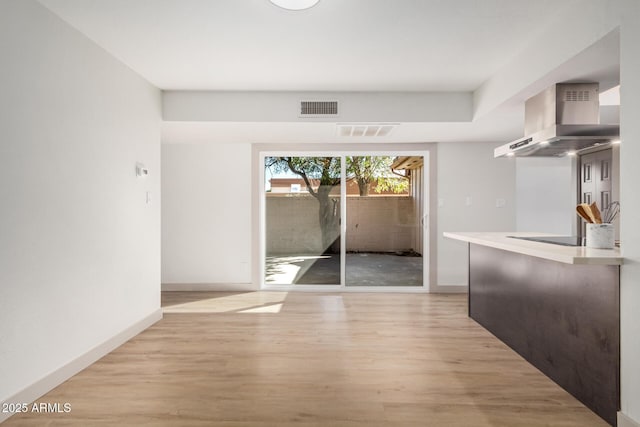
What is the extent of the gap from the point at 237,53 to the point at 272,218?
9.41 feet

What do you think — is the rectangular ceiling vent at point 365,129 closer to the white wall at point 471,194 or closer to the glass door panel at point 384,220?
the glass door panel at point 384,220

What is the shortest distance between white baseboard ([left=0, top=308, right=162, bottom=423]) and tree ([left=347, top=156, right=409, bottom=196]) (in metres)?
3.34

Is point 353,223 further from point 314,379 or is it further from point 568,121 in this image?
point 314,379

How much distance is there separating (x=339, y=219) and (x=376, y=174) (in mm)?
876

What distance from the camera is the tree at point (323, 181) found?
18.4ft

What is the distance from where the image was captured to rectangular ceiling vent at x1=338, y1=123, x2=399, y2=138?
4.27 meters

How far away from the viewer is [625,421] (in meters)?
1.91

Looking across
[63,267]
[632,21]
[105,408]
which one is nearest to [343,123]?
[632,21]

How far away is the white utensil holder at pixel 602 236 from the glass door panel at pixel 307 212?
353 centimetres

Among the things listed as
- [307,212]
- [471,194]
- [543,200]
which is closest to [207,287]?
[307,212]

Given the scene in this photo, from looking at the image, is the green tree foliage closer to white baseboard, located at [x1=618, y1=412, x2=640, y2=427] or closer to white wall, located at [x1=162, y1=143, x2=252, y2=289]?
white wall, located at [x1=162, y1=143, x2=252, y2=289]

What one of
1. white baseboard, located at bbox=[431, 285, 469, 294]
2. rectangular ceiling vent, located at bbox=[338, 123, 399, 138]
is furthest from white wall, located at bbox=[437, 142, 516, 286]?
rectangular ceiling vent, located at bbox=[338, 123, 399, 138]

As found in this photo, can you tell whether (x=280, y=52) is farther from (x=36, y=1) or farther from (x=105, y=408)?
(x=105, y=408)

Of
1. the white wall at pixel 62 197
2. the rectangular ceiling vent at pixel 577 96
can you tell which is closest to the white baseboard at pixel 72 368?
the white wall at pixel 62 197
